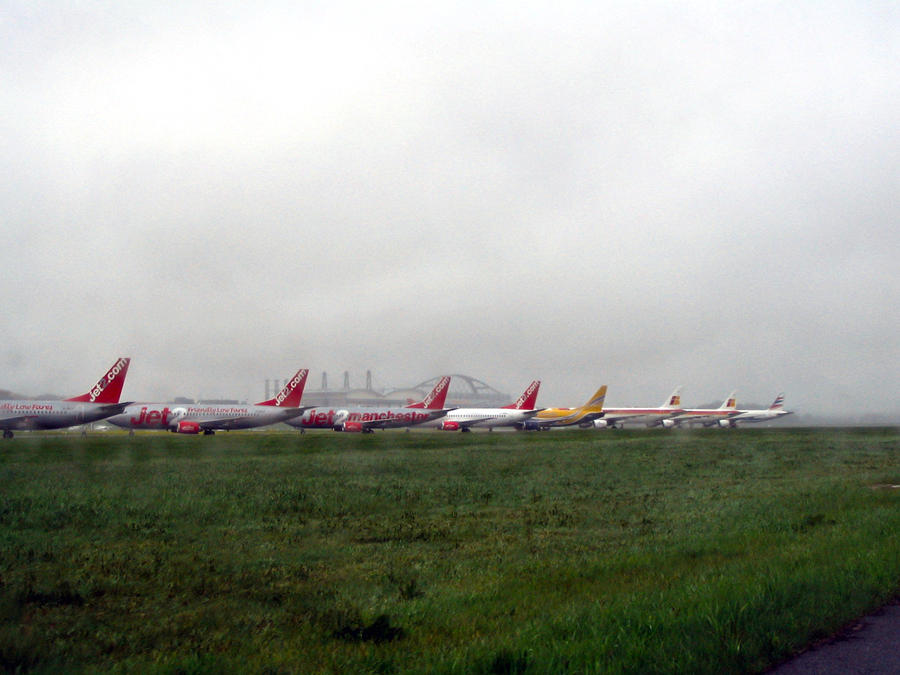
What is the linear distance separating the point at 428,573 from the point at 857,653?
5777 mm

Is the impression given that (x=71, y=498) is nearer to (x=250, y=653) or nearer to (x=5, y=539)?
(x=5, y=539)

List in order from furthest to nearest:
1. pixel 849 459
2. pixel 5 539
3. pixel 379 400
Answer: pixel 379 400
pixel 849 459
pixel 5 539

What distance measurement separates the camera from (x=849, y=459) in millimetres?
37156

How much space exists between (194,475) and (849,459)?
102 feet

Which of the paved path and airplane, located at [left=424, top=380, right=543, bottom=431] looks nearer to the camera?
the paved path

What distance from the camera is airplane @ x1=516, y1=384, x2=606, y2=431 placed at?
314 feet

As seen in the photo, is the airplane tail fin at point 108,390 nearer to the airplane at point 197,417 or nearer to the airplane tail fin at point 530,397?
the airplane at point 197,417

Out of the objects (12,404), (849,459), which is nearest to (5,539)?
(849,459)

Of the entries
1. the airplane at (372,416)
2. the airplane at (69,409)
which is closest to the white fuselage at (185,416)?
A: the airplane at (372,416)

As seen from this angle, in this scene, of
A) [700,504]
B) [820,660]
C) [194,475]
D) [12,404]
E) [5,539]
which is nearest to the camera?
[820,660]

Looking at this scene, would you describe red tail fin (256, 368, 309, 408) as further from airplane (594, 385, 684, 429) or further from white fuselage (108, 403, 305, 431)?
airplane (594, 385, 684, 429)

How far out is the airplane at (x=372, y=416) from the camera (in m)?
79.6

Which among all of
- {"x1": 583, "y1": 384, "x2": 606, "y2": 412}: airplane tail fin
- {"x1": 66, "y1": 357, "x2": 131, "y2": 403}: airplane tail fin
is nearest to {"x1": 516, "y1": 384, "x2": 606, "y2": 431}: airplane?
{"x1": 583, "y1": 384, "x2": 606, "y2": 412}: airplane tail fin

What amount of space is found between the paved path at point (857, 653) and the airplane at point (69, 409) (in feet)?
168
